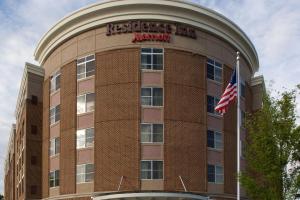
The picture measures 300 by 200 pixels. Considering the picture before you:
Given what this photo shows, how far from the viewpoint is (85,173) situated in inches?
1781

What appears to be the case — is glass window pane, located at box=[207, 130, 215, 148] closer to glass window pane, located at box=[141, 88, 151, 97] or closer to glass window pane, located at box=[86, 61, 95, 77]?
glass window pane, located at box=[141, 88, 151, 97]

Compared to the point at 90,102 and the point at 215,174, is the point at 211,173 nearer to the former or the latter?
the point at 215,174

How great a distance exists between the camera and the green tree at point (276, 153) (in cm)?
2822

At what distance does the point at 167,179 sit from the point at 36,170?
1606cm

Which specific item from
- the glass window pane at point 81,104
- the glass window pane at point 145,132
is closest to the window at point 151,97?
the glass window pane at point 145,132

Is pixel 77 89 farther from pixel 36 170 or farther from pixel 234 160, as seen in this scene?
pixel 234 160

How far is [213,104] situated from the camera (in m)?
47.4

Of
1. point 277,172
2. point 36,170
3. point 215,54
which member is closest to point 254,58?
point 215,54

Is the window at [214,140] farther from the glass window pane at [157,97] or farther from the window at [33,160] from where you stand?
the window at [33,160]

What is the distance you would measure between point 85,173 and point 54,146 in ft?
19.9

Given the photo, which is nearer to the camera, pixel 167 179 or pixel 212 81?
pixel 167 179

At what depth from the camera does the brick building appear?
145 feet

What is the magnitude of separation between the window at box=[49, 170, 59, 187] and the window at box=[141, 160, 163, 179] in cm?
931

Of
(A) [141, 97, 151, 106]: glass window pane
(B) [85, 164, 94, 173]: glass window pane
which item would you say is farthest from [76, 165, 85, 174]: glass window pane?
(A) [141, 97, 151, 106]: glass window pane
